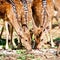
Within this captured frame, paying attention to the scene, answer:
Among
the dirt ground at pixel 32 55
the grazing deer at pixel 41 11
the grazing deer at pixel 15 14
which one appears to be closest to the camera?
the grazing deer at pixel 15 14

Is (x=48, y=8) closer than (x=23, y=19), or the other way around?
(x=23, y=19)

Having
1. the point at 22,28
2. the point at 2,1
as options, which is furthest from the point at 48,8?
the point at 22,28

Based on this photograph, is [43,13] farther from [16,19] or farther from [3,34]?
[3,34]

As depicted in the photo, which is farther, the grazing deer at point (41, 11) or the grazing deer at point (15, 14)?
the grazing deer at point (41, 11)

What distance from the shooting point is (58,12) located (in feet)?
37.8

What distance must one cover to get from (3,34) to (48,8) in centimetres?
290

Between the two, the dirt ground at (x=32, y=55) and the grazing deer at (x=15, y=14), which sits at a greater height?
the grazing deer at (x=15, y=14)

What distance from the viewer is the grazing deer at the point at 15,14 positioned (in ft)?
26.3

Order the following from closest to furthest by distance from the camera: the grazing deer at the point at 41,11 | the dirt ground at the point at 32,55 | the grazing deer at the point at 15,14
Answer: the grazing deer at the point at 15,14, the dirt ground at the point at 32,55, the grazing deer at the point at 41,11

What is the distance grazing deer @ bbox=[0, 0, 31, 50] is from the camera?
26.3 feet

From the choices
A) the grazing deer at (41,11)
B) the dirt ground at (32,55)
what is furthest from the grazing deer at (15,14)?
the grazing deer at (41,11)

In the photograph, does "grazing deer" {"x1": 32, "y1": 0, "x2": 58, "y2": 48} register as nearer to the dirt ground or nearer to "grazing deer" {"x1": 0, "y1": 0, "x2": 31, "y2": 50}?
"grazing deer" {"x1": 0, "y1": 0, "x2": 31, "y2": 50}

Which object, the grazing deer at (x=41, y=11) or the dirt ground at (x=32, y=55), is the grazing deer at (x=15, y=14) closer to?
the dirt ground at (x=32, y=55)

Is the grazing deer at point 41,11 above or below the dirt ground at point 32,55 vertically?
above
